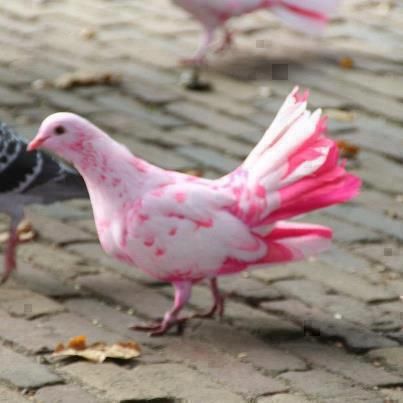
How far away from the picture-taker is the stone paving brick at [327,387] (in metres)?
4.30

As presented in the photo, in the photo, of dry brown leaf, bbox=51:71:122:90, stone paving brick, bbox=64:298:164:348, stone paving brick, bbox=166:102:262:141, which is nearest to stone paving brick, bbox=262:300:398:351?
stone paving brick, bbox=64:298:164:348

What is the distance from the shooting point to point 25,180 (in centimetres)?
547

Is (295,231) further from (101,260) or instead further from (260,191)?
(101,260)

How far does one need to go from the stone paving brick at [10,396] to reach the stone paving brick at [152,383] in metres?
0.24

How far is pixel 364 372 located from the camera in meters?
4.54

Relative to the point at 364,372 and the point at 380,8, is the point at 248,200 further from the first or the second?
the point at 380,8

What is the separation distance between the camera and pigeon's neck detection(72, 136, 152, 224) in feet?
15.9

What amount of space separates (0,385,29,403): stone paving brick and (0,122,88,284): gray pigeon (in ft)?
4.22

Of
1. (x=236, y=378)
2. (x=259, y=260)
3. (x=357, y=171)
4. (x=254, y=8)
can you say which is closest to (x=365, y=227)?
(x=357, y=171)

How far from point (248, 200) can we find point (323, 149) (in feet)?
1.03

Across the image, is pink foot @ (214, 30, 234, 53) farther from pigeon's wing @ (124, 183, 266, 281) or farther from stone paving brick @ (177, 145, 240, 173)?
pigeon's wing @ (124, 183, 266, 281)

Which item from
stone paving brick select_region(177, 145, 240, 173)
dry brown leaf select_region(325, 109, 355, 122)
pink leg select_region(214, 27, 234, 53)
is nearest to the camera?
stone paving brick select_region(177, 145, 240, 173)

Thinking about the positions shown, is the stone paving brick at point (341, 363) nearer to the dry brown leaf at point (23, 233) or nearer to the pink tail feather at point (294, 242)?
the pink tail feather at point (294, 242)

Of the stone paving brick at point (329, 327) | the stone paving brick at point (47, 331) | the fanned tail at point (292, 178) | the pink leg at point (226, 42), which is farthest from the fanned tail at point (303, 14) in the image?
the stone paving brick at point (47, 331)
